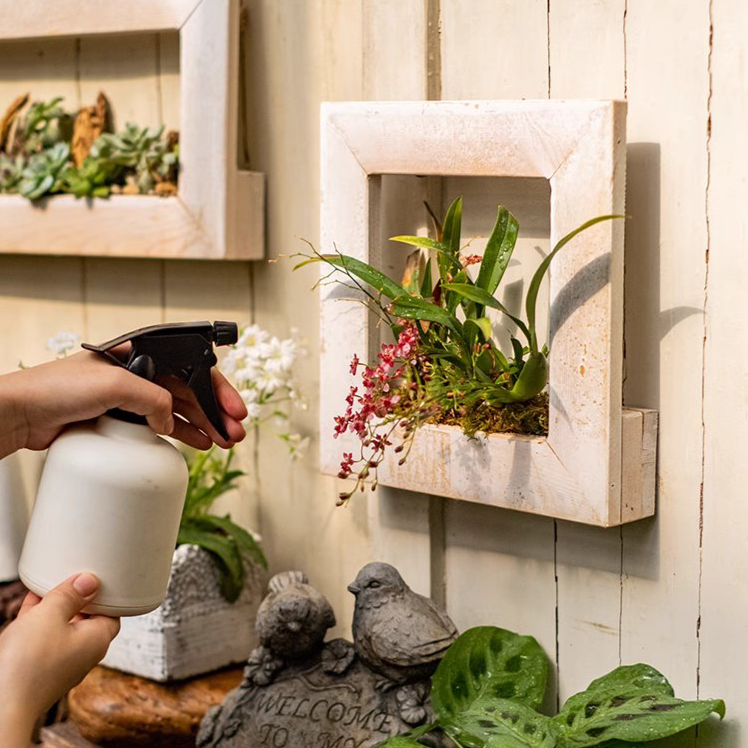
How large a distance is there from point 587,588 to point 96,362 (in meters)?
0.51

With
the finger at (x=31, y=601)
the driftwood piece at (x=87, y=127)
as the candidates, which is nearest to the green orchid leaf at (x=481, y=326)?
the finger at (x=31, y=601)

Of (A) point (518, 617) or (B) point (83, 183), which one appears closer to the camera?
(A) point (518, 617)

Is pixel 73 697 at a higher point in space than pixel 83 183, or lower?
lower

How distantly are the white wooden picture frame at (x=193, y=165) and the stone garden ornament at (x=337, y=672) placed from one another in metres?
0.45

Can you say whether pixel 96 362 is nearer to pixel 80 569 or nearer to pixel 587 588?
pixel 80 569

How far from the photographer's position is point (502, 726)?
3.35ft

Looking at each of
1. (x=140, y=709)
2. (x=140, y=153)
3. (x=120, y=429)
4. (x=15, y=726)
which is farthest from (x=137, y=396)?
(x=140, y=153)

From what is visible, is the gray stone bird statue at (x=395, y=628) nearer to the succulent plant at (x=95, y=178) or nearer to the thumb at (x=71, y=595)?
the thumb at (x=71, y=595)

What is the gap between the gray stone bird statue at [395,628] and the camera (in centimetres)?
111

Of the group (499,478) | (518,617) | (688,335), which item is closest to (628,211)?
(688,335)

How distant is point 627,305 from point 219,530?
0.61m

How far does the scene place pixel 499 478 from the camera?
1.11 metres

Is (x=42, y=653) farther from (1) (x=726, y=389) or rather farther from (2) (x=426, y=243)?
(1) (x=726, y=389)

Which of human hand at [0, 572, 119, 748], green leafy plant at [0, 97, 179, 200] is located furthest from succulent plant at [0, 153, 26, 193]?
human hand at [0, 572, 119, 748]
